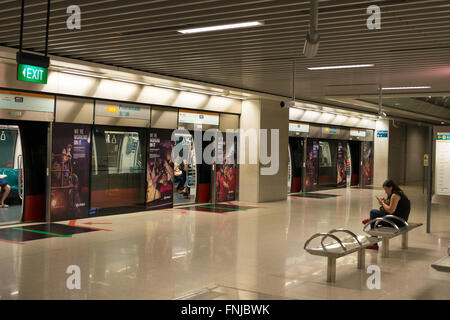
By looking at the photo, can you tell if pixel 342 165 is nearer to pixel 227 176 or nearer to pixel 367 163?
pixel 367 163

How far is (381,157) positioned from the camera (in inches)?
918

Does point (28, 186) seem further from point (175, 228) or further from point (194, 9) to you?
point (194, 9)

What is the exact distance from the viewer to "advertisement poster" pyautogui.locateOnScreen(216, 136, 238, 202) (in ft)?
46.1

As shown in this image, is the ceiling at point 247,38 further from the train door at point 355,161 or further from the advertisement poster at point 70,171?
the train door at point 355,161

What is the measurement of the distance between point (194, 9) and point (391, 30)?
2.59 meters

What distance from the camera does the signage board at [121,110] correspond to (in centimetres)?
1059

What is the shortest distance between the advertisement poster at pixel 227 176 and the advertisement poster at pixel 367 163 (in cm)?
1034

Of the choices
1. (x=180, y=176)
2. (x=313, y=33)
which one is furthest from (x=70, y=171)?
(x=313, y=33)

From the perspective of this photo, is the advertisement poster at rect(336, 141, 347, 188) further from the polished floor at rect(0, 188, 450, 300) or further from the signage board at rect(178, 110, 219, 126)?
the polished floor at rect(0, 188, 450, 300)

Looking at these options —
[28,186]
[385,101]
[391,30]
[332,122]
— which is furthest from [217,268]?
[332,122]

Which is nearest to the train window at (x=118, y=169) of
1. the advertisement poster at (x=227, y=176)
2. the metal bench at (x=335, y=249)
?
the advertisement poster at (x=227, y=176)

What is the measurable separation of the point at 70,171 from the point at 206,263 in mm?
4726

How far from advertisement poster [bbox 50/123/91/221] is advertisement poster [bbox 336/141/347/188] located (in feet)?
43.8

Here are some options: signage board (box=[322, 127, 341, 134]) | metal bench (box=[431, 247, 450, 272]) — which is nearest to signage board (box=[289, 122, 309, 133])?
signage board (box=[322, 127, 341, 134])
